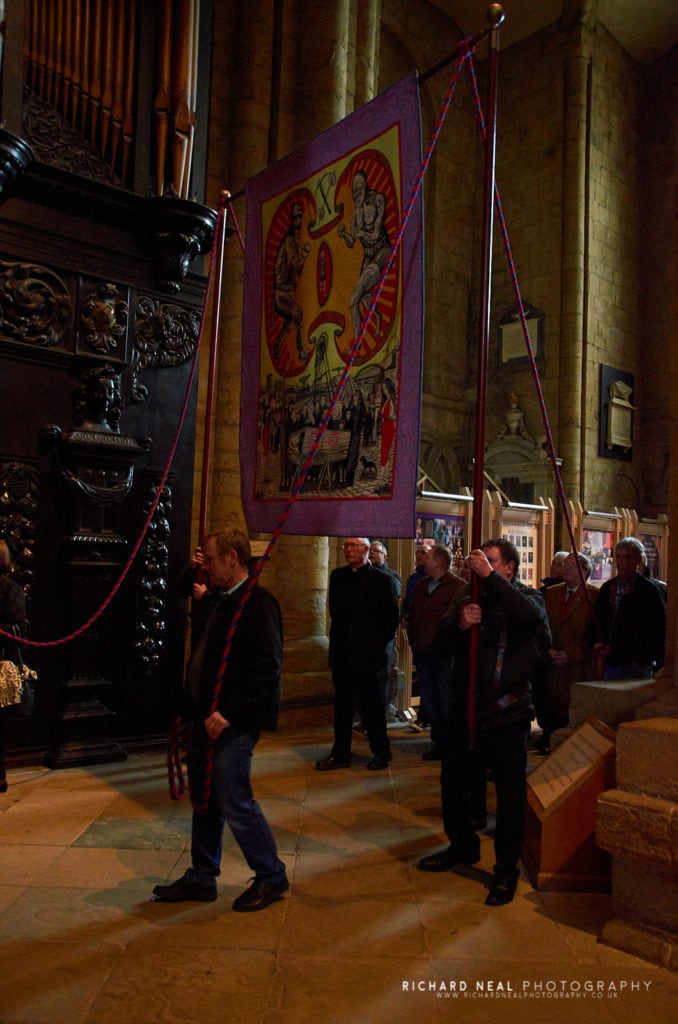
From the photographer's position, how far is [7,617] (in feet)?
16.6

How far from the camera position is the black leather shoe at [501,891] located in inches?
138

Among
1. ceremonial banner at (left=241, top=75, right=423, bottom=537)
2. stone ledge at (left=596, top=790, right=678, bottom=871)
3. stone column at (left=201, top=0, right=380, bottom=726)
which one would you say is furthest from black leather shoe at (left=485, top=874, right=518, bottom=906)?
stone column at (left=201, top=0, right=380, bottom=726)

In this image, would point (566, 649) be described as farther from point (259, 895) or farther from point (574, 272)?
point (574, 272)

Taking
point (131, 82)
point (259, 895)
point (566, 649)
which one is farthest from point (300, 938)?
point (131, 82)

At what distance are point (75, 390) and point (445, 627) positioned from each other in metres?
A: 3.64

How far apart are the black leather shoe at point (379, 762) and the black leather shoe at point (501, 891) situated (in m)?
2.33

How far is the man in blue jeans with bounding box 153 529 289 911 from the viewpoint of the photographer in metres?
3.33

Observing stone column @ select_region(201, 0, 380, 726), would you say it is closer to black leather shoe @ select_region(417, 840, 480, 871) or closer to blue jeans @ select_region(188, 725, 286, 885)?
black leather shoe @ select_region(417, 840, 480, 871)

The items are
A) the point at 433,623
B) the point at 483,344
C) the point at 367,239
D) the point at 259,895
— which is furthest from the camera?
the point at 433,623

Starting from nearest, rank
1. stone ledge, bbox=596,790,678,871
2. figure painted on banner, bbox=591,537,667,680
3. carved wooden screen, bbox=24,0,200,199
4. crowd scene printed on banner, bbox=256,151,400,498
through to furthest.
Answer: stone ledge, bbox=596,790,678,871 < crowd scene printed on banner, bbox=256,151,400,498 < figure painted on banner, bbox=591,537,667,680 < carved wooden screen, bbox=24,0,200,199

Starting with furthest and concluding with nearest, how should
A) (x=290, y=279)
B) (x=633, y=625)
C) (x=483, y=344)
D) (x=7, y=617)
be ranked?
(x=633, y=625) → (x=7, y=617) → (x=290, y=279) → (x=483, y=344)

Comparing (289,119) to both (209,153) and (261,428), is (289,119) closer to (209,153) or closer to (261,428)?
(209,153)

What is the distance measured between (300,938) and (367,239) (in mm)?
3253

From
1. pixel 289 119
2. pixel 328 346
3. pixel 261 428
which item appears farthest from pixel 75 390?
pixel 289 119
